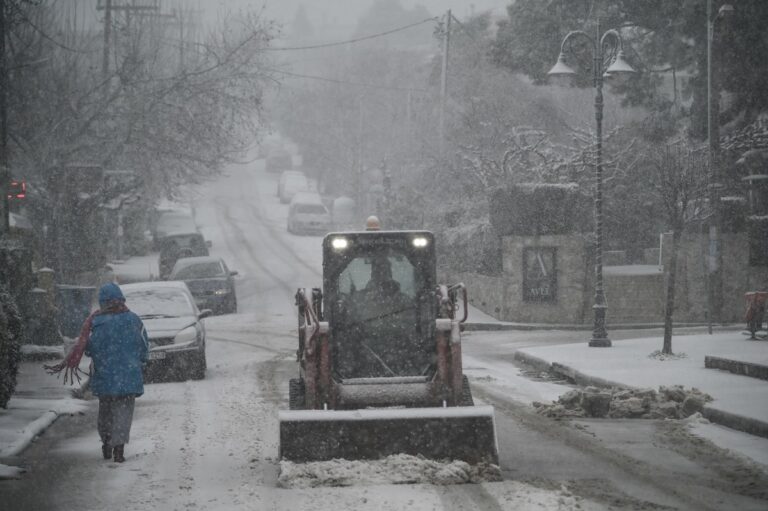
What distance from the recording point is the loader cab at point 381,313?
10.9 m

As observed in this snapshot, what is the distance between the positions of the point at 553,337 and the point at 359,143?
44.4 metres

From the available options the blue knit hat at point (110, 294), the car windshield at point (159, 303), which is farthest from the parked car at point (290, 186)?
the blue knit hat at point (110, 294)

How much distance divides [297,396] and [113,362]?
1924mm

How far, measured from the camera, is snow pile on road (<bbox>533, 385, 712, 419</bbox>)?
1320cm

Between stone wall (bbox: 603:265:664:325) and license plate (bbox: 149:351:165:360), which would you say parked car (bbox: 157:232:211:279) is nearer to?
stone wall (bbox: 603:265:664:325)

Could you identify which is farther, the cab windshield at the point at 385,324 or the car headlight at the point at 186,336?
the car headlight at the point at 186,336

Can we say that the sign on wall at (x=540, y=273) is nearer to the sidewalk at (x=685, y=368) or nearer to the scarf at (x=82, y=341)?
the sidewalk at (x=685, y=368)

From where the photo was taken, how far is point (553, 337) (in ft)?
84.5

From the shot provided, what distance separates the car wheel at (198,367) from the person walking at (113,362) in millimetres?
7005

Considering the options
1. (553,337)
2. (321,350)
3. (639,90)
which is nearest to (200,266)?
(553,337)

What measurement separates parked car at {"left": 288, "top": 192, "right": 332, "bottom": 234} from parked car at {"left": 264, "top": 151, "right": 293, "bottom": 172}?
36.4 metres

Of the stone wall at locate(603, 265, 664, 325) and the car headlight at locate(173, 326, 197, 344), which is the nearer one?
the car headlight at locate(173, 326, 197, 344)

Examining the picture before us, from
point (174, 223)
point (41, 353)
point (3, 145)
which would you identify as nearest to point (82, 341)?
point (41, 353)

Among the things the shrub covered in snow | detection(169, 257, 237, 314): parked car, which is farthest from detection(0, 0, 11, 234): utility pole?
the shrub covered in snow
